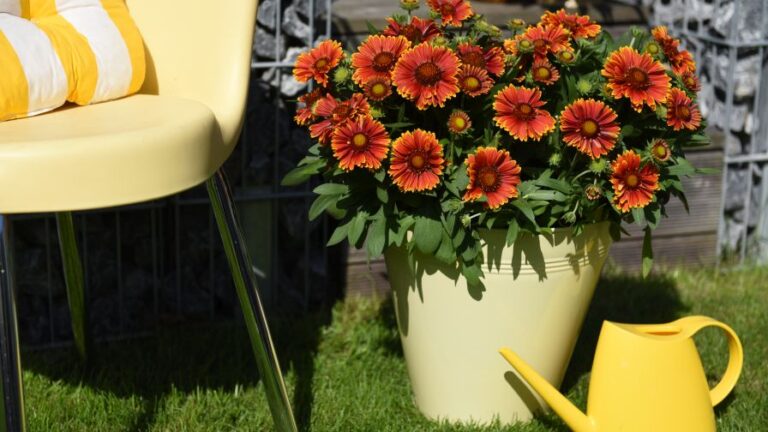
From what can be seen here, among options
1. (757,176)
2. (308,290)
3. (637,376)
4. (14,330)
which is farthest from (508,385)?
(757,176)

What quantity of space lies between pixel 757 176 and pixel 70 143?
63.9 inches

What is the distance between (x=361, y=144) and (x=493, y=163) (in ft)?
0.57

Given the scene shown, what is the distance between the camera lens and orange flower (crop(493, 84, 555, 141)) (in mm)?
1415

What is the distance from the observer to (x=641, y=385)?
1.49m

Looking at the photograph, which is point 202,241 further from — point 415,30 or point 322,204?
point 415,30

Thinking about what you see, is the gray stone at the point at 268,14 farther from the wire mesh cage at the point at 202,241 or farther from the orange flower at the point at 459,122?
the orange flower at the point at 459,122

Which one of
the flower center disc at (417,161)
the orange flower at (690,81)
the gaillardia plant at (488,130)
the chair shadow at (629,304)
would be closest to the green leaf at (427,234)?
the gaillardia plant at (488,130)

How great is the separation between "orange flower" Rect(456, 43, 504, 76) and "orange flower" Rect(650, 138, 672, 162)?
0.23 meters

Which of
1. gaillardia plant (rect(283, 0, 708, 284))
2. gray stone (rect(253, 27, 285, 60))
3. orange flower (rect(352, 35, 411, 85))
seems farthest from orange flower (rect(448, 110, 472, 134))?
gray stone (rect(253, 27, 285, 60))

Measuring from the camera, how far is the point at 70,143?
1146 mm

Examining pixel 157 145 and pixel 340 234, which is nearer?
pixel 157 145

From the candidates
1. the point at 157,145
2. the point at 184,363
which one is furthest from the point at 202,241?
the point at 157,145

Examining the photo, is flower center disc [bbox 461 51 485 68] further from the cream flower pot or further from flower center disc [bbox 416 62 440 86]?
the cream flower pot

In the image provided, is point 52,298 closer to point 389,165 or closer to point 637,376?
point 389,165
